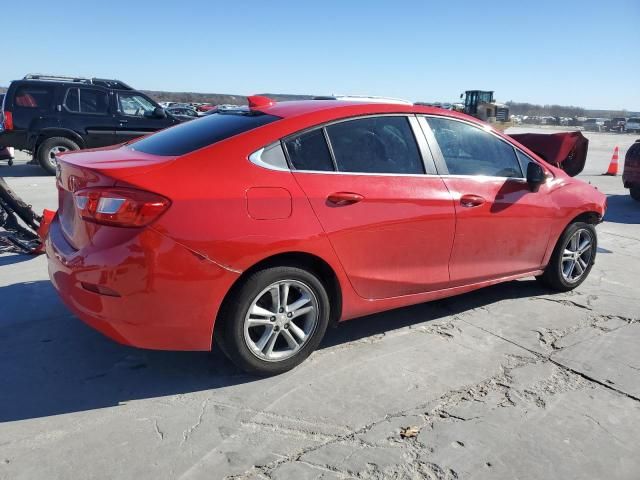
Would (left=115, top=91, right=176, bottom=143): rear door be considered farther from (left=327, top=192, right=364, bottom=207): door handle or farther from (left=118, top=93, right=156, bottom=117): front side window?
(left=327, top=192, right=364, bottom=207): door handle

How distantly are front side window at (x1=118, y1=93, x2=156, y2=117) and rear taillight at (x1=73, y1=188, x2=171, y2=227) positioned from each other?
9839 mm

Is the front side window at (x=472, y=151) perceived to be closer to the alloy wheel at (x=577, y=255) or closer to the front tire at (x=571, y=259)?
the front tire at (x=571, y=259)

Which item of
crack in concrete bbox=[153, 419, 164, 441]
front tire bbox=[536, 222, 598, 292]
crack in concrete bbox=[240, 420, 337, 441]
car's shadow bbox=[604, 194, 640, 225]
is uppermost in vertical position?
front tire bbox=[536, 222, 598, 292]

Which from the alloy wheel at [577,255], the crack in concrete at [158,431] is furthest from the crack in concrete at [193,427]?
the alloy wheel at [577,255]

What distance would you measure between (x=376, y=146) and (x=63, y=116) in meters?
10.0

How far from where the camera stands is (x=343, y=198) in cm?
340

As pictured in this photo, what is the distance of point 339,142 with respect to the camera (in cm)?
354

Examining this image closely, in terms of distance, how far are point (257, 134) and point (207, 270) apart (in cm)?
90

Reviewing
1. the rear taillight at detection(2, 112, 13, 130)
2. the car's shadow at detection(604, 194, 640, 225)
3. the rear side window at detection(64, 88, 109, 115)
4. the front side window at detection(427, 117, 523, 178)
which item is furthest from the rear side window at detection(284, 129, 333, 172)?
the rear taillight at detection(2, 112, 13, 130)

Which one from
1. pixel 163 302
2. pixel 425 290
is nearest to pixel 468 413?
pixel 425 290

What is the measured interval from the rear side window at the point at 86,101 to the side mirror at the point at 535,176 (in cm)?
1015

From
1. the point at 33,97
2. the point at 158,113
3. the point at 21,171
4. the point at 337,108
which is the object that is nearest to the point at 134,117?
the point at 158,113

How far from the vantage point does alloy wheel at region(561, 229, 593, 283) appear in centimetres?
500

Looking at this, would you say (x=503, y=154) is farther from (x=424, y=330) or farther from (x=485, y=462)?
(x=485, y=462)
